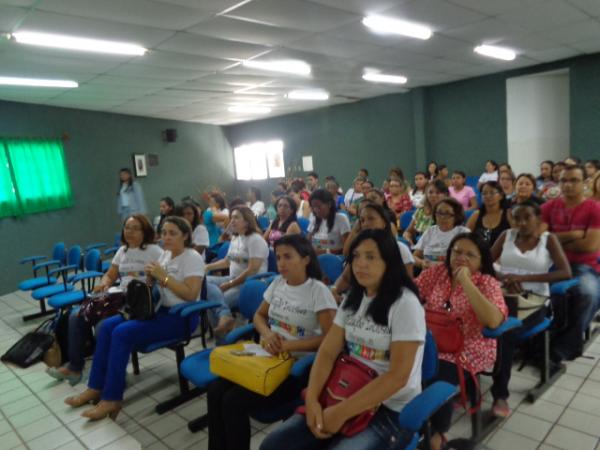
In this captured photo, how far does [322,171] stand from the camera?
34.0 feet

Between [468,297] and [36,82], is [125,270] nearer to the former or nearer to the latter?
[468,297]

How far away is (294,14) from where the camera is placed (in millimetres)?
3605

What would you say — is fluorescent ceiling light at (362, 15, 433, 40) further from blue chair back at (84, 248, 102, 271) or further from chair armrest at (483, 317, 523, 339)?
blue chair back at (84, 248, 102, 271)

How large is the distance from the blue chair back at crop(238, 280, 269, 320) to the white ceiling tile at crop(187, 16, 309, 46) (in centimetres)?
234

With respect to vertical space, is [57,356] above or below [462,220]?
below

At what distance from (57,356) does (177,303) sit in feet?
4.40

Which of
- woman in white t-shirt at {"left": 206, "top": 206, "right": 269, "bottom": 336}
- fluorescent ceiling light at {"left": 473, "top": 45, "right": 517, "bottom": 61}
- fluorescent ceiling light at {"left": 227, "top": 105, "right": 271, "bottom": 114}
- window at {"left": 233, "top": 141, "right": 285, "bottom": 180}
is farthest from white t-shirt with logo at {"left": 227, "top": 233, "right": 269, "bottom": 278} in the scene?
window at {"left": 233, "top": 141, "right": 285, "bottom": 180}

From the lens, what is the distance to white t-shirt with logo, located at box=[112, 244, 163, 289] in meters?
3.29

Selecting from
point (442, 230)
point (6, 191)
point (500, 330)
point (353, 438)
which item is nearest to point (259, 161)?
point (6, 191)

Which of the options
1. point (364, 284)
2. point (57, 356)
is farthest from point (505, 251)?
point (57, 356)

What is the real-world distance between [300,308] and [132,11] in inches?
107

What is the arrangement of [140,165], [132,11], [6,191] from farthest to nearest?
[140,165]
[6,191]
[132,11]

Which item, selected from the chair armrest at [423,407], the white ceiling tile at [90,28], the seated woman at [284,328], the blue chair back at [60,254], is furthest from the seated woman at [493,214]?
the blue chair back at [60,254]

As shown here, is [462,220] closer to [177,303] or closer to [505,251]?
[505,251]
